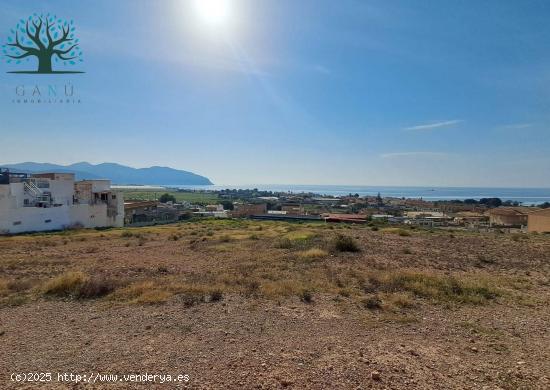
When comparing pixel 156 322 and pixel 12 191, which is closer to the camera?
pixel 156 322

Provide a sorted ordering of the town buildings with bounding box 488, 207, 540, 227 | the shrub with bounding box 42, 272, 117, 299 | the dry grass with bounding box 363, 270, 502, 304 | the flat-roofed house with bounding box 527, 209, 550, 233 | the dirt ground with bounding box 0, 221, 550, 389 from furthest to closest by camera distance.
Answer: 1. the town buildings with bounding box 488, 207, 540, 227
2. the flat-roofed house with bounding box 527, 209, 550, 233
3. the shrub with bounding box 42, 272, 117, 299
4. the dry grass with bounding box 363, 270, 502, 304
5. the dirt ground with bounding box 0, 221, 550, 389

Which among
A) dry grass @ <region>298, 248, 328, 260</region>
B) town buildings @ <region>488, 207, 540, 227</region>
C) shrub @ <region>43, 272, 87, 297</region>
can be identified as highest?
shrub @ <region>43, 272, 87, 297</region>

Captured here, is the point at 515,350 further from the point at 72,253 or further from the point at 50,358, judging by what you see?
the point at 72,253

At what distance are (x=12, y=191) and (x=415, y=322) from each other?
40.4m

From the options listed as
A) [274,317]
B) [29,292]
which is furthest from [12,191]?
[274,317]

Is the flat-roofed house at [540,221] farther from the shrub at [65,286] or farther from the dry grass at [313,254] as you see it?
the shrub at [65,286]

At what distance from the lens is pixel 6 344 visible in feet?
18.1

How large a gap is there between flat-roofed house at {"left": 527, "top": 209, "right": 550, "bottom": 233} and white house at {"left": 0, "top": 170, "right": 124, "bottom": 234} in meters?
51.1

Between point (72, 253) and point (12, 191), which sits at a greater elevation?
point (12, 191)

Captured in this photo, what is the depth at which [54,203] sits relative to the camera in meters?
39.1

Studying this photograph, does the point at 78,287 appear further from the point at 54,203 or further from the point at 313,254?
the point at 54,203

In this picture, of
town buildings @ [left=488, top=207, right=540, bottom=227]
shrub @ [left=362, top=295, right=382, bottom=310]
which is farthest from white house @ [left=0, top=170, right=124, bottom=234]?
town buildings @ [left=488, top=207, right=540, bottom=227]

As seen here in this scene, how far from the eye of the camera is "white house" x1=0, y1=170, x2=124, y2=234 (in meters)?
33.3

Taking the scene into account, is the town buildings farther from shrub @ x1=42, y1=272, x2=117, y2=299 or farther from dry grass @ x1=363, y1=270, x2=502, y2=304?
shrub @ x1=42, y1=272, x2=117, y2=299
